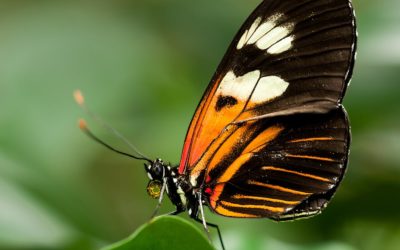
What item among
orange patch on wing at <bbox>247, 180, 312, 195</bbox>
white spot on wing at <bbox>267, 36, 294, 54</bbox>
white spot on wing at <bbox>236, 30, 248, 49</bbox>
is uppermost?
white spot on wing at <bbox>236, 30, 248, 49</bbox>

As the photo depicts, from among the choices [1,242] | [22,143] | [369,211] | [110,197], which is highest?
[22,143]

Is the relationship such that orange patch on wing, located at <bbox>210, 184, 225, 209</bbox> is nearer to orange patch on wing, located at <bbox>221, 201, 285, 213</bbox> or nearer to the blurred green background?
orange patch on wing, located at <bbox>221, 201, 285, 213</bbox>

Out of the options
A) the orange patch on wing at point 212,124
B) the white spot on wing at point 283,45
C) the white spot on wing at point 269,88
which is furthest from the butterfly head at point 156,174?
the white spot on wing at point 283,45

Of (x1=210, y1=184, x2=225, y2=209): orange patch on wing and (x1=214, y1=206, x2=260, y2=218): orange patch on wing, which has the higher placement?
(x1=210, y1=184, x2=225, y2=209): orange patch on wing

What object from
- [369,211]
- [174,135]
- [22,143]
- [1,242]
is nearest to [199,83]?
[174,135]

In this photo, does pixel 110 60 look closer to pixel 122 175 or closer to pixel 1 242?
pixel 122 175

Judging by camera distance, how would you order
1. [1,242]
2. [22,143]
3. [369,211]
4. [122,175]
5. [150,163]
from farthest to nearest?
[122,175] → [22,143] → [369,211] → [1,242] → [150,163]

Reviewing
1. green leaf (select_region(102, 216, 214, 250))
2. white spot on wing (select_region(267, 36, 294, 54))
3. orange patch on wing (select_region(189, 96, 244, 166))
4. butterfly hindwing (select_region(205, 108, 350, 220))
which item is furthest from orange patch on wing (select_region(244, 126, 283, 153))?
green leaf (select_region(102, 216, 214, 250))
